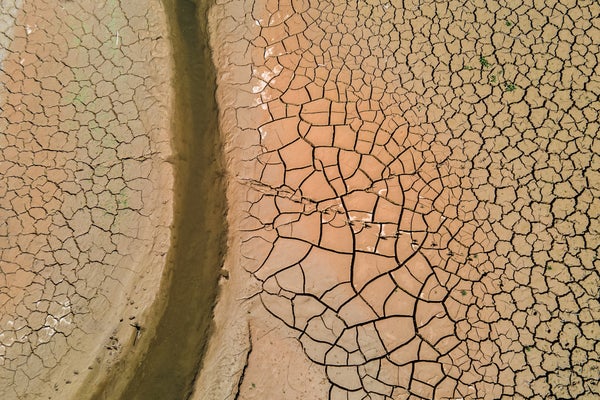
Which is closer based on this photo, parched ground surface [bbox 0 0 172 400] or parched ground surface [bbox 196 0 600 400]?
parched ground surface [bbox 196 0 600 400]

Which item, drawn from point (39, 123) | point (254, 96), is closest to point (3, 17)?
point (39, 123)

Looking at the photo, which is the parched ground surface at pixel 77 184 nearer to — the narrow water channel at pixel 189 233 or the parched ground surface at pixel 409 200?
the narrow water channel at pixel 189 233

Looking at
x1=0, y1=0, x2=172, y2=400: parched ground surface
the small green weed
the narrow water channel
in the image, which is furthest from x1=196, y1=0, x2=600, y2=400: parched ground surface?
x1=0, y1=0, x2=172, y2=400: parched ground surface

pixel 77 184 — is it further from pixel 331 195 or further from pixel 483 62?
pixel 483 62

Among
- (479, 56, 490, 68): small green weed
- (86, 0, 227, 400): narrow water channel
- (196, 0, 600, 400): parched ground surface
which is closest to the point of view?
(196, 0, 600, 400): parched ground surface

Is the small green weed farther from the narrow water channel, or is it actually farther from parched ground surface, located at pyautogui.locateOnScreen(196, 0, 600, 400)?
the narrow water channel

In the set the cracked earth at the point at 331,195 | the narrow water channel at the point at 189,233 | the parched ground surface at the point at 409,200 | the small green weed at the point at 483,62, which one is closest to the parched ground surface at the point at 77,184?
the cracked earth at the point at 331,195

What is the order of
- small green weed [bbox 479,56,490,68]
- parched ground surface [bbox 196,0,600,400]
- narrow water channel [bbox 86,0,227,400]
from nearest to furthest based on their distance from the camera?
parched ground surface [bbox 196,0,600,400] → narrow water channel [bbox 86,0,227,400] → small green weed [bbox 479,56,490,68]
